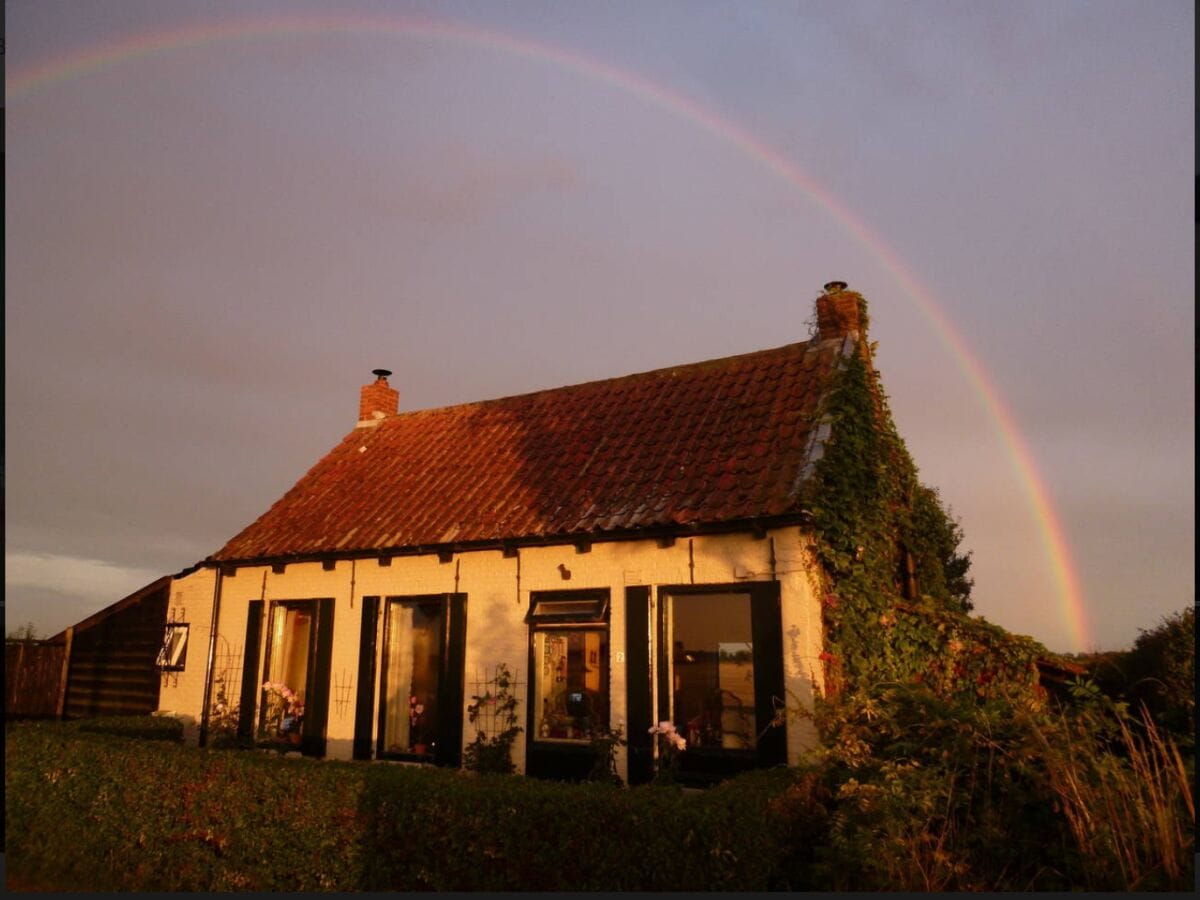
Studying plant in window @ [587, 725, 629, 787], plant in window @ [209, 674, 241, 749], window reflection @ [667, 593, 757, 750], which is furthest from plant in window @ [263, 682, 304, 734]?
window reflection @ [667, 593, 757, 750]

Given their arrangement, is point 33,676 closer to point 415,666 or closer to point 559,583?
point 415,666

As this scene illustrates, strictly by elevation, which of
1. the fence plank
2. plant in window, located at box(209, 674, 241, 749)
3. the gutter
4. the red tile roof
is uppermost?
the red tile roof

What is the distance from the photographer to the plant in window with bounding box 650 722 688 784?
30.7 feet

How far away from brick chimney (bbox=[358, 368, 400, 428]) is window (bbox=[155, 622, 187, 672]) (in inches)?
212

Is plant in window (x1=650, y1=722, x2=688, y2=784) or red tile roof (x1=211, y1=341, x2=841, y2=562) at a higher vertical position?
red tile roof (x1=211, y1=341, x2=841, y2=562)

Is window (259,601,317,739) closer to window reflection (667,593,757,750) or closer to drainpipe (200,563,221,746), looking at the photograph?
drainpipe (200,563,221,746)

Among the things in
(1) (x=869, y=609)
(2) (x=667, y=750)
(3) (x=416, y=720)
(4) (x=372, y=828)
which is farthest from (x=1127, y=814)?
(3) (x=416, y=720)

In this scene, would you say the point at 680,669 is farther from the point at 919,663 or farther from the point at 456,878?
the point at 456,878

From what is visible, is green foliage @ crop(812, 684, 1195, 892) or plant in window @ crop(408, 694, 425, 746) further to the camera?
plant in window @ crop(408, 694, 425, 746)

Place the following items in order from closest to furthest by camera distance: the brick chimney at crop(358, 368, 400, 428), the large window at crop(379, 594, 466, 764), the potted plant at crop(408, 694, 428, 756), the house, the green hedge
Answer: the green hedge, the house, the large window at crop(379, 594, 466, 764), the potted plant at crop(408, 694, 428, 756), the brick chimney at crop(358, 368, 400, 428)

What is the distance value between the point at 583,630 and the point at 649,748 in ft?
5.78

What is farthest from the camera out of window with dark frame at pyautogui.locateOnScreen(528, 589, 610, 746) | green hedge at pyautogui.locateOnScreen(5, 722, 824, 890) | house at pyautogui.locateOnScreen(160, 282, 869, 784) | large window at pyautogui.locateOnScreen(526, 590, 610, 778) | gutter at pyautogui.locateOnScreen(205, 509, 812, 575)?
window with dark frame at pyautogui.locateOnScreen(528, 589, 610, 746)

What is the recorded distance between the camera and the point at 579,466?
1250 centimetres

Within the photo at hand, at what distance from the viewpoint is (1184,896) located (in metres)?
5.21
